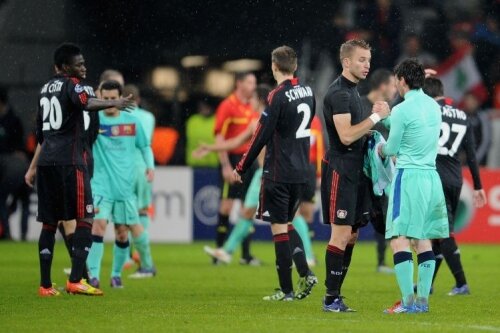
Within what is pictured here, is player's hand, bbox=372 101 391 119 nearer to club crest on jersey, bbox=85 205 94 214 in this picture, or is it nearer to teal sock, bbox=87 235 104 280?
club crest on jersey, bbox=85 205 94 214

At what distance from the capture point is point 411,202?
10.1 meters

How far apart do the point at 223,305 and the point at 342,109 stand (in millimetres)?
A: 2142

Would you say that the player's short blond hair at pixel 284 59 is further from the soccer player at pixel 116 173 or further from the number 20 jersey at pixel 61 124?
the soccer player at pixel 116 173

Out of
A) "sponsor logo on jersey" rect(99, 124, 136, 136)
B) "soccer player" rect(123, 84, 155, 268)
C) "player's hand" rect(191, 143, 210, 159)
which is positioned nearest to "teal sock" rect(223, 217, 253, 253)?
"player's hand" rect(191, 143, 210, 159)

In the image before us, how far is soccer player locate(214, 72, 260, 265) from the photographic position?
16.7 meters

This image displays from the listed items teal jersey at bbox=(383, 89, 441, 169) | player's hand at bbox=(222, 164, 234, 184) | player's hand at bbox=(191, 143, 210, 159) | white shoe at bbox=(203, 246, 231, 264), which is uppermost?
teal jersey at bbox=(383, 89, 441, 169)

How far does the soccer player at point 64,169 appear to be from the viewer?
38.1 feet

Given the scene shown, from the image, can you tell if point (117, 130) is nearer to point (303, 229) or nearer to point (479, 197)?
point (303, 229)

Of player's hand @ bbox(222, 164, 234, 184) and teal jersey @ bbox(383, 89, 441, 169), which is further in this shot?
player's hand @ bbox(222, 164, 234, 184)

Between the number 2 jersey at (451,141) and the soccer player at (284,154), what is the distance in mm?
1619

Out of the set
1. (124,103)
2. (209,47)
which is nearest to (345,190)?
(124,103)

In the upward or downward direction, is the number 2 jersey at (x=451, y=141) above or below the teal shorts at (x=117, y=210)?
above

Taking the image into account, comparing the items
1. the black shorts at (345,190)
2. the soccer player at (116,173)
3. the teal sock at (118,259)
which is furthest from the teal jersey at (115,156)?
the black shorts at (345,190)

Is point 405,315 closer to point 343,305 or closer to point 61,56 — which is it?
point 343,305
